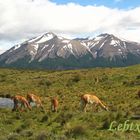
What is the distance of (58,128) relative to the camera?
2662cm

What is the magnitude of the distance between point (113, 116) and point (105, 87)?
37504 millimetres

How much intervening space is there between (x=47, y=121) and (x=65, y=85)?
1811 inches

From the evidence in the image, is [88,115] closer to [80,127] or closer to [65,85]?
[80,127]

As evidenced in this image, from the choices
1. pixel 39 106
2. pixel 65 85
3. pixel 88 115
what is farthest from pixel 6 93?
pixel 88 115

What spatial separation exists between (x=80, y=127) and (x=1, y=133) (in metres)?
5.02

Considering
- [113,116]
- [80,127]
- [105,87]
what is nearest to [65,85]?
[105,87]

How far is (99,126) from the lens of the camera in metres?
26.4

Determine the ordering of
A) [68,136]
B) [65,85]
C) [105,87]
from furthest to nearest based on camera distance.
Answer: [65,85] → [105,87] → [68,136]

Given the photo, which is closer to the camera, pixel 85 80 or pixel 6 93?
pixel 6 93

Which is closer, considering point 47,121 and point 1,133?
point 1,133

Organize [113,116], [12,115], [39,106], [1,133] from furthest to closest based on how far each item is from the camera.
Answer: [39,106] < [12,115] < [113,116] < [1,133]

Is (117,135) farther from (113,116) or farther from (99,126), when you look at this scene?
(113,116)

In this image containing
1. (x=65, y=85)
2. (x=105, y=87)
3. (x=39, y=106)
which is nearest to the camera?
(x=39, y=106)

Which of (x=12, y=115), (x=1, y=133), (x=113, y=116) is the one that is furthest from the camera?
(x=12, y=115)
